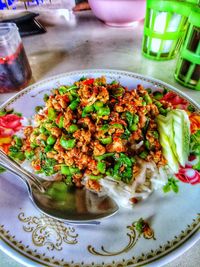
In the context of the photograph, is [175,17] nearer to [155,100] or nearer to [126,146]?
[155,100]

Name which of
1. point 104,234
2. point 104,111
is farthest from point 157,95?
point 104,234

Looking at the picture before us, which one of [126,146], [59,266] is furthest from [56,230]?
[126,146]

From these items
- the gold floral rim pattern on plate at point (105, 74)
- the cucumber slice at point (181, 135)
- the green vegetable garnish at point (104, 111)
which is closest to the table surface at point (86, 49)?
the gold floral rim pattern on plate at point (105, 74)

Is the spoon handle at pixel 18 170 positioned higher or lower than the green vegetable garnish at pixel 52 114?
lower

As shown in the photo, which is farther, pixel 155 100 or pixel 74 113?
pixel 155 100

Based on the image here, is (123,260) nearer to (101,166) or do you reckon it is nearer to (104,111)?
(101,166)

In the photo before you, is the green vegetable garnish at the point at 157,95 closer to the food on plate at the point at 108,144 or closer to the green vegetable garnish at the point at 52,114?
the food on plate at the point at 108,144
